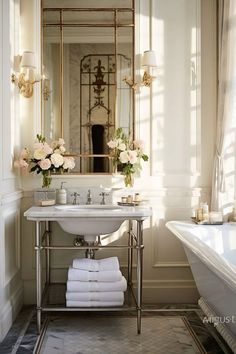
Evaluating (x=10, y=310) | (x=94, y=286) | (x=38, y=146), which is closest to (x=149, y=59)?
(x=38, y=146)

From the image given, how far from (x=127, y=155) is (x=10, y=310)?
133 centimetres

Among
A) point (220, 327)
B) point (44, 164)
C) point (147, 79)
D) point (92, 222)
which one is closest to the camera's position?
point (220, 327)

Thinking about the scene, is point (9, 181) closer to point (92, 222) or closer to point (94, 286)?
point (92, 222)

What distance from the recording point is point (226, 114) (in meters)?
3.16

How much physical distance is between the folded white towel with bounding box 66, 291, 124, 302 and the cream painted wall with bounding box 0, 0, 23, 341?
426mm

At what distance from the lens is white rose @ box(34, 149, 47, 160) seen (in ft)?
10.1

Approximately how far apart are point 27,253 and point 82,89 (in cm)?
133

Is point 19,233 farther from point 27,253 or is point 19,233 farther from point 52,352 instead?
point 52,352


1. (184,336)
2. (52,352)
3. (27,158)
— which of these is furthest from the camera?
(27,158)

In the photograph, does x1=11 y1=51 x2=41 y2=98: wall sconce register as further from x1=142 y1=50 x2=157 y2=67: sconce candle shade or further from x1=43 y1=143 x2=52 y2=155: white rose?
x1=142 y1=50 x2=157 y2=67: sconce candle shade

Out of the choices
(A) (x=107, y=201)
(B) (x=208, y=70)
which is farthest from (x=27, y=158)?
(B) (x=208, y=70)

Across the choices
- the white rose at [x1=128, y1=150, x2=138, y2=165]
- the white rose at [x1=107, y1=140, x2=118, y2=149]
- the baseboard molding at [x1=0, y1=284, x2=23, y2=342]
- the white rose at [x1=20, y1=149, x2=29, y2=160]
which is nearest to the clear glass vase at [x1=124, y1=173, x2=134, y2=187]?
the white rose at [x1=128, y1=150, x2=138, y2=165]

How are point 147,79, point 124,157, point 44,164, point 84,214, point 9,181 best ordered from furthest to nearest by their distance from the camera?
point 147,79, point 124,157, point 44,164, point 9,181, point 84,214

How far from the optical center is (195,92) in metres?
3.35
